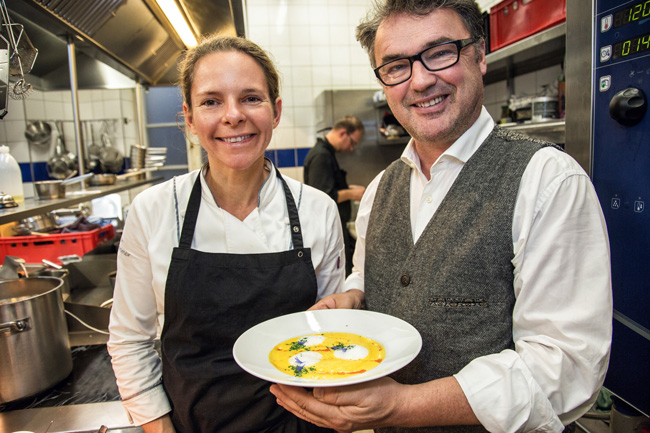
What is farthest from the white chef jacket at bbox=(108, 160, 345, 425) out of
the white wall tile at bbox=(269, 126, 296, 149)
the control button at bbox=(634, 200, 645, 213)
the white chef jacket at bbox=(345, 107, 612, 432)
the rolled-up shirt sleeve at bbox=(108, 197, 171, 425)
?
the white wall tile at bbox=(269, 126, 296, 149)

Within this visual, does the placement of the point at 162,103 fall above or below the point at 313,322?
above

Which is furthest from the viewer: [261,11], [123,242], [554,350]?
[261,11]

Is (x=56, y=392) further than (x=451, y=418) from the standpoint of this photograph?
Yes

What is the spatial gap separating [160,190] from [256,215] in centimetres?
26

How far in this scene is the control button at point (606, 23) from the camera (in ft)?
3.99

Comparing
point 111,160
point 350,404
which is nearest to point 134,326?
point 350,404

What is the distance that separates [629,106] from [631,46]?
0.54ft

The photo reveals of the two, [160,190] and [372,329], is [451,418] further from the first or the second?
[160,190]

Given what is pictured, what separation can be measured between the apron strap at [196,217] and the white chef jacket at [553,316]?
55 cm

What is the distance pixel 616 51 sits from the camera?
121cm

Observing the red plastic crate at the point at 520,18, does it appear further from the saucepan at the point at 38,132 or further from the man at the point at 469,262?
the saucepan at the point at 38,132

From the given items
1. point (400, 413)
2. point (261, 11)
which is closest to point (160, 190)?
point (400, 413)

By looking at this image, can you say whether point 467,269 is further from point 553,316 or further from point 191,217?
point 191,217

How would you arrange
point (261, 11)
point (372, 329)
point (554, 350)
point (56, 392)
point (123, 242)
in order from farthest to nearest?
point (261, 11) < point (56, 392) < point (123, 242) < point (372, 329) < point (554, 350)
